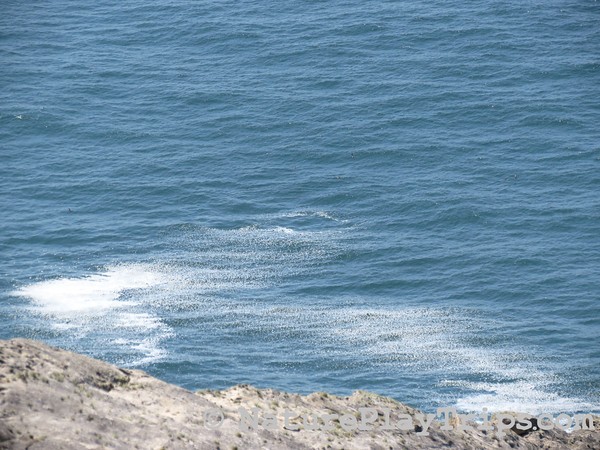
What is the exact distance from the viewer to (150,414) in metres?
66.5

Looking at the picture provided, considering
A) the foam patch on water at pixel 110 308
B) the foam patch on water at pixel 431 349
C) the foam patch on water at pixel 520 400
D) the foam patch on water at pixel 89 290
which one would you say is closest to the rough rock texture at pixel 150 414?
the foam patch on water at pixel 520 400

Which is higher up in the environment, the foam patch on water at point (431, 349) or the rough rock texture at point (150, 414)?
the rough rock texture at point (150, 414)

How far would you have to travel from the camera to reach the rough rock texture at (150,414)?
6119 cm

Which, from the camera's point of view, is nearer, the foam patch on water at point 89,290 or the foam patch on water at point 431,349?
the foam patch on water at point 431,349

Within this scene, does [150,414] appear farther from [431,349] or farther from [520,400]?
[431,349]

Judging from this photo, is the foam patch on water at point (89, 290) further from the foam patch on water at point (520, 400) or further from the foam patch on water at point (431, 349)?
the foam patch on water at point (520, 400)

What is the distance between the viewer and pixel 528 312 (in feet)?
580

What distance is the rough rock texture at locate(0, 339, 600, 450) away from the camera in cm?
6119

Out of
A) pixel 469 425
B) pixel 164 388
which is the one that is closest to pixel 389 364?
pixel 469 425

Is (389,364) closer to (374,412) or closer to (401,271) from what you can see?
(401,271)

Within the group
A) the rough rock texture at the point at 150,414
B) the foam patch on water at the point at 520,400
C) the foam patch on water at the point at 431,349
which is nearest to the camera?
the rough rock texture at the point at 150,414

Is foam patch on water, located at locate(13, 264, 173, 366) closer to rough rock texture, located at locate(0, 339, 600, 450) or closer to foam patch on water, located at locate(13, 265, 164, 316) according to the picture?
foam patch on water, located at locate(13, 265, 164, 316)

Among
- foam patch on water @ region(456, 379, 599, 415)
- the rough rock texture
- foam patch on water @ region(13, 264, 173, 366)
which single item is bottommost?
foam patch on water @ region(456, 379, 599, 415)

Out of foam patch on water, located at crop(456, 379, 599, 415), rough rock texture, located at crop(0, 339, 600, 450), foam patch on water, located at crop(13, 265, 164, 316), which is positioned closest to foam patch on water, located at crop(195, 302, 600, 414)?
foam patch on water, located at crop(456, 379, 599, 415)
